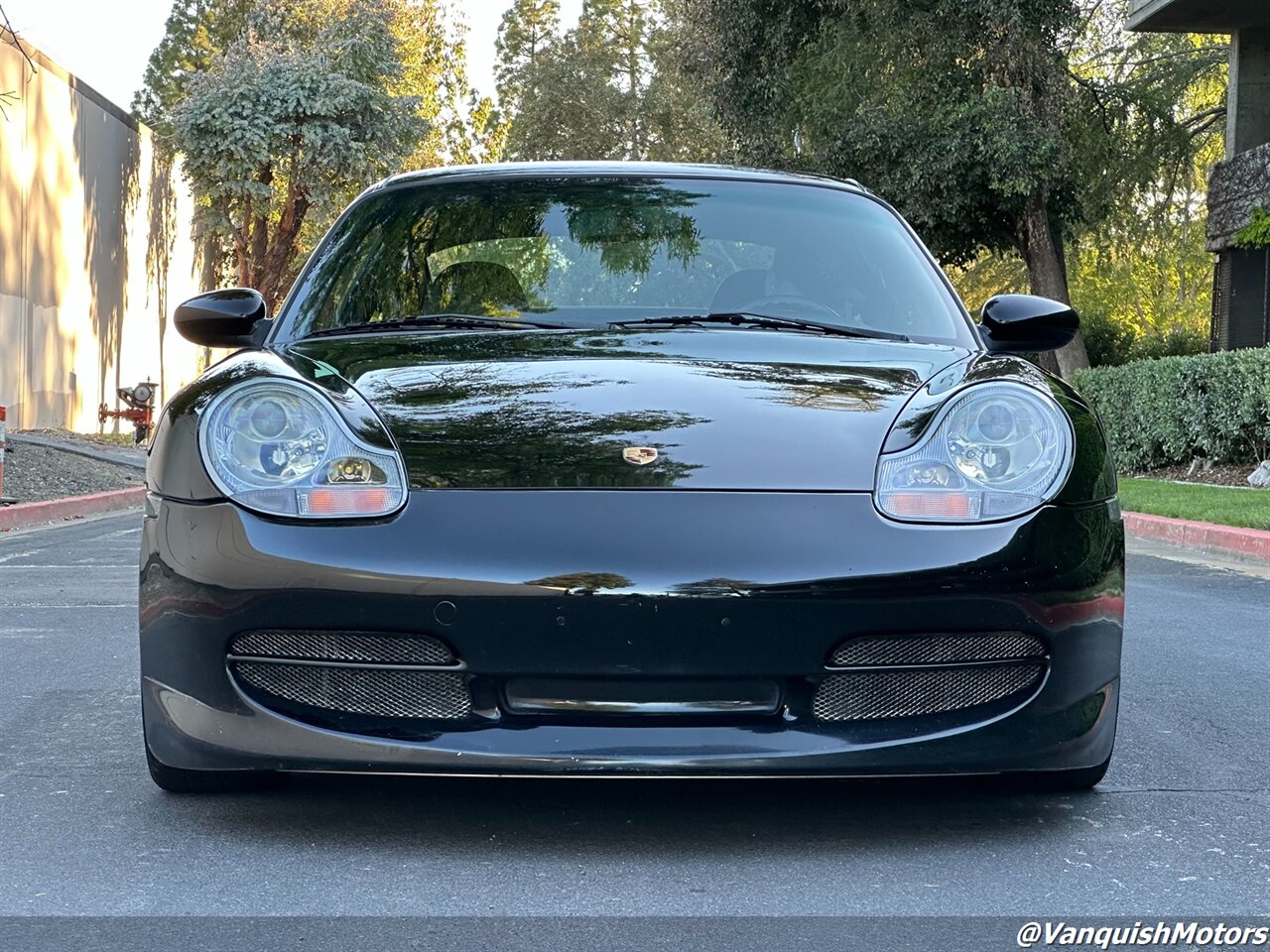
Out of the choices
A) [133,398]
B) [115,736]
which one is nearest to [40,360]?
[133,398]

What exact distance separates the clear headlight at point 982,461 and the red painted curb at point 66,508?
375 inches

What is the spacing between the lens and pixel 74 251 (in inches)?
994

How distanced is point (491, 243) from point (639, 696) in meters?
1.74

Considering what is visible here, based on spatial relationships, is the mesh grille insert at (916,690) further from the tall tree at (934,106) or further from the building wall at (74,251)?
the tall tree at (934,106)

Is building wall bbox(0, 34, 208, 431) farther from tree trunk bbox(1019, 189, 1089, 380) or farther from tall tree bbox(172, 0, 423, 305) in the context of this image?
tree trunk bbox(1019, 189, 1089, 380)

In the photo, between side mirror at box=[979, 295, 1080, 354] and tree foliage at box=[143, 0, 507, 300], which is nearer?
side mirror at box=[979, 295, 1080, 354]

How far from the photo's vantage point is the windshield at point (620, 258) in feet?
13.6

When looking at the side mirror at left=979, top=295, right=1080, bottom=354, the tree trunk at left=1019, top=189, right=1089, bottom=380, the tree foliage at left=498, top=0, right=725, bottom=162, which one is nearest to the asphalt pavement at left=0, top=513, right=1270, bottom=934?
the side mirror at left=979, top=295, right=1080, bottom=354

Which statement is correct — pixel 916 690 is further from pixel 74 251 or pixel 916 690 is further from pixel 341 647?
pixel 74 251

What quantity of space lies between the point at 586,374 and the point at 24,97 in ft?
69.7

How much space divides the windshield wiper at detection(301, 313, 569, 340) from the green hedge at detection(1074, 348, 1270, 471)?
12349mm

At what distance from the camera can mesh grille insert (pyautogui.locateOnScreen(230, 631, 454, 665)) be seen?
3.04 meters

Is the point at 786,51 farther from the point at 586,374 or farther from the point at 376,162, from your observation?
the point at 586,374

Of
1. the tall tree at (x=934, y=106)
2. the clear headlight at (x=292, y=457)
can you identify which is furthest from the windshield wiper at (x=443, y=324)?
the tall tree at (x=934, y=106)
